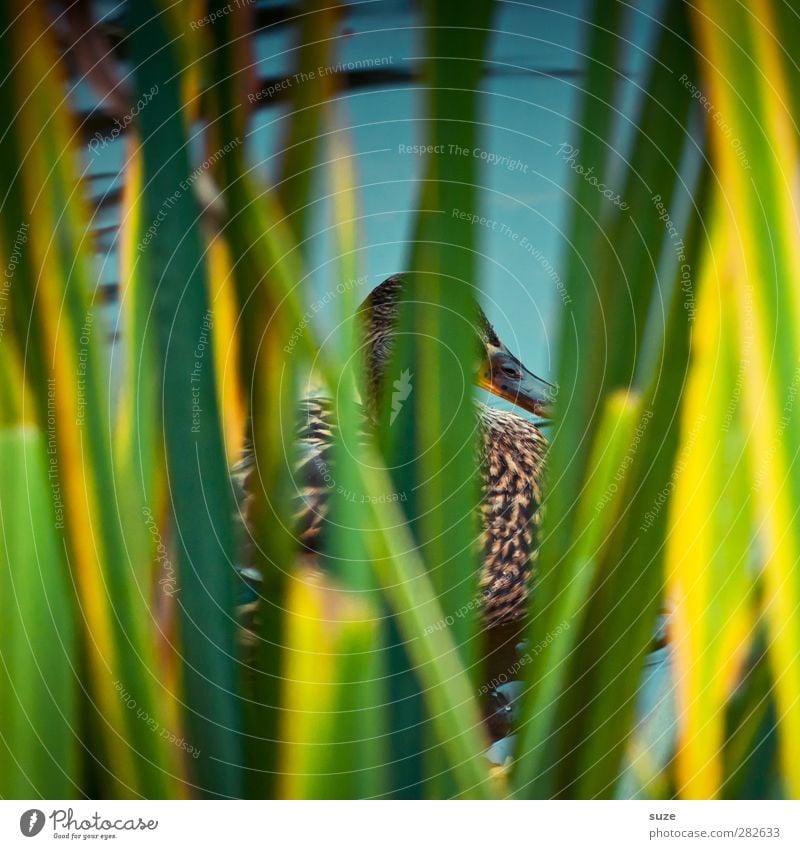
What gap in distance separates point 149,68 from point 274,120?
112 mm

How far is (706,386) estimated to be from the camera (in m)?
0.55

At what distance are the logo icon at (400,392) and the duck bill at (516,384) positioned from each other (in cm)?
6

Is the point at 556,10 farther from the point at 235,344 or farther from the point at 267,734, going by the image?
the point at 267,734

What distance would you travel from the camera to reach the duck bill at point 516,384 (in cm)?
55

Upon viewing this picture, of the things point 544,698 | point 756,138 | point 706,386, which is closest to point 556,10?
point 756,138

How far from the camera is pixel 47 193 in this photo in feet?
1.82

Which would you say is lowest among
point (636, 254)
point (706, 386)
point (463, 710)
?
point (463, 710)

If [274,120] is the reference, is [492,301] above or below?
below

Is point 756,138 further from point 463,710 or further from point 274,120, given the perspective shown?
point 463,710
